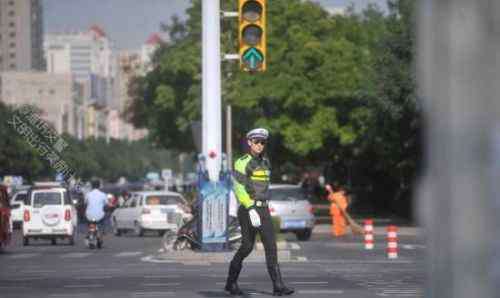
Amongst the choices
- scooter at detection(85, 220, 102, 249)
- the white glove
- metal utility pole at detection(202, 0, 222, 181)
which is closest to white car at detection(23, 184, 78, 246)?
scooter at detection(85, 220, 102, 249)

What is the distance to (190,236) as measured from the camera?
29203mm

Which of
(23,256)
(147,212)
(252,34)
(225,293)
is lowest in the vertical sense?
(147,212)

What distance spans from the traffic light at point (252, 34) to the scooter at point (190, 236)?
648 cm

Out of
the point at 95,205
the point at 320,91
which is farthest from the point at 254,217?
the point at 320,91

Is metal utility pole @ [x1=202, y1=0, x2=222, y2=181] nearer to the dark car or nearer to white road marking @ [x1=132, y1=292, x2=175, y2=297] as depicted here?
the dark car

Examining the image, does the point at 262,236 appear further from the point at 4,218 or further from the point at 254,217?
the point at 4,218

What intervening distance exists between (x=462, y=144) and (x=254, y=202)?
37.0 feet

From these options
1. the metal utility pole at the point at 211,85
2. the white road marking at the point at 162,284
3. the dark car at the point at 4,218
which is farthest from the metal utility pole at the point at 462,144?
the dark car at the point at 4,218

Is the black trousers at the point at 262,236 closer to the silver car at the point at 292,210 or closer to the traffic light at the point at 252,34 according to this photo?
Answer: the traffic light at the point at 252,34

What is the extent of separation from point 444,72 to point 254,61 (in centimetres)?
1770

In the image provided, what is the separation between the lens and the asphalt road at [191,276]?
16.8m

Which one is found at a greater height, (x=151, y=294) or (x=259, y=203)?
(x=259, y=203)

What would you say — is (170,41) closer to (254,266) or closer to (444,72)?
(254,266)

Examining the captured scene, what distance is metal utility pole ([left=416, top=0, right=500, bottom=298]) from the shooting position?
13.1ft
